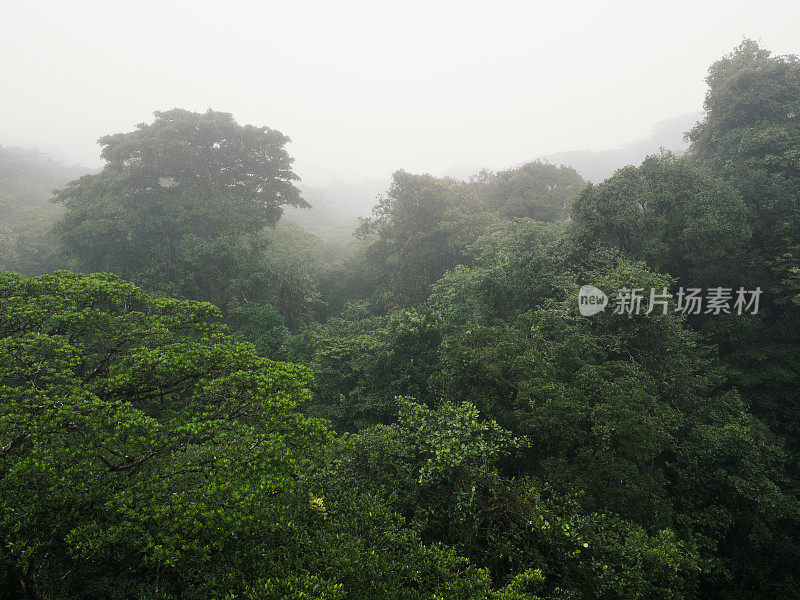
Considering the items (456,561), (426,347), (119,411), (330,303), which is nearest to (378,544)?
(456,561)

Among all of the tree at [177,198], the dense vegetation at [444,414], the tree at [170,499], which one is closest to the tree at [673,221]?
the dense vegetation at [444,414]

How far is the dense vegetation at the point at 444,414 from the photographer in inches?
244

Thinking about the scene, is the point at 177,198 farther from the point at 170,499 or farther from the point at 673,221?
the point at 673,221

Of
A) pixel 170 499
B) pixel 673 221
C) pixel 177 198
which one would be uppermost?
pixel 177 198

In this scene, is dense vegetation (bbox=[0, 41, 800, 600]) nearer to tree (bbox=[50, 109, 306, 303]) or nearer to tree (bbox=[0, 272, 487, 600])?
tree (bbox=[0, 272, 487, 600])

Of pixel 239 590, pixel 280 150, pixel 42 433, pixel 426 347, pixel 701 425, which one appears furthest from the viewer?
pixel 280 150

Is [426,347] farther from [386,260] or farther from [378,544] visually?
[386,260]

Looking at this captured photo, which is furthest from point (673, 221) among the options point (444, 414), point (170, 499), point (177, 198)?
point (177, 198)

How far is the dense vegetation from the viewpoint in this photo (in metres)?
6.20

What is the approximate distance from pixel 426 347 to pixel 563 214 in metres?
20.1

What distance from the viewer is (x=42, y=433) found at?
245 inches

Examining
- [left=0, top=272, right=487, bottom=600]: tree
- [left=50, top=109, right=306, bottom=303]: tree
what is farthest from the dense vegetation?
[left=50, top=109, right=306, bottom=303]: tree

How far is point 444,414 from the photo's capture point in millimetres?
9883

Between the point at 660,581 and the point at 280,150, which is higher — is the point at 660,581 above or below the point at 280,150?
below
